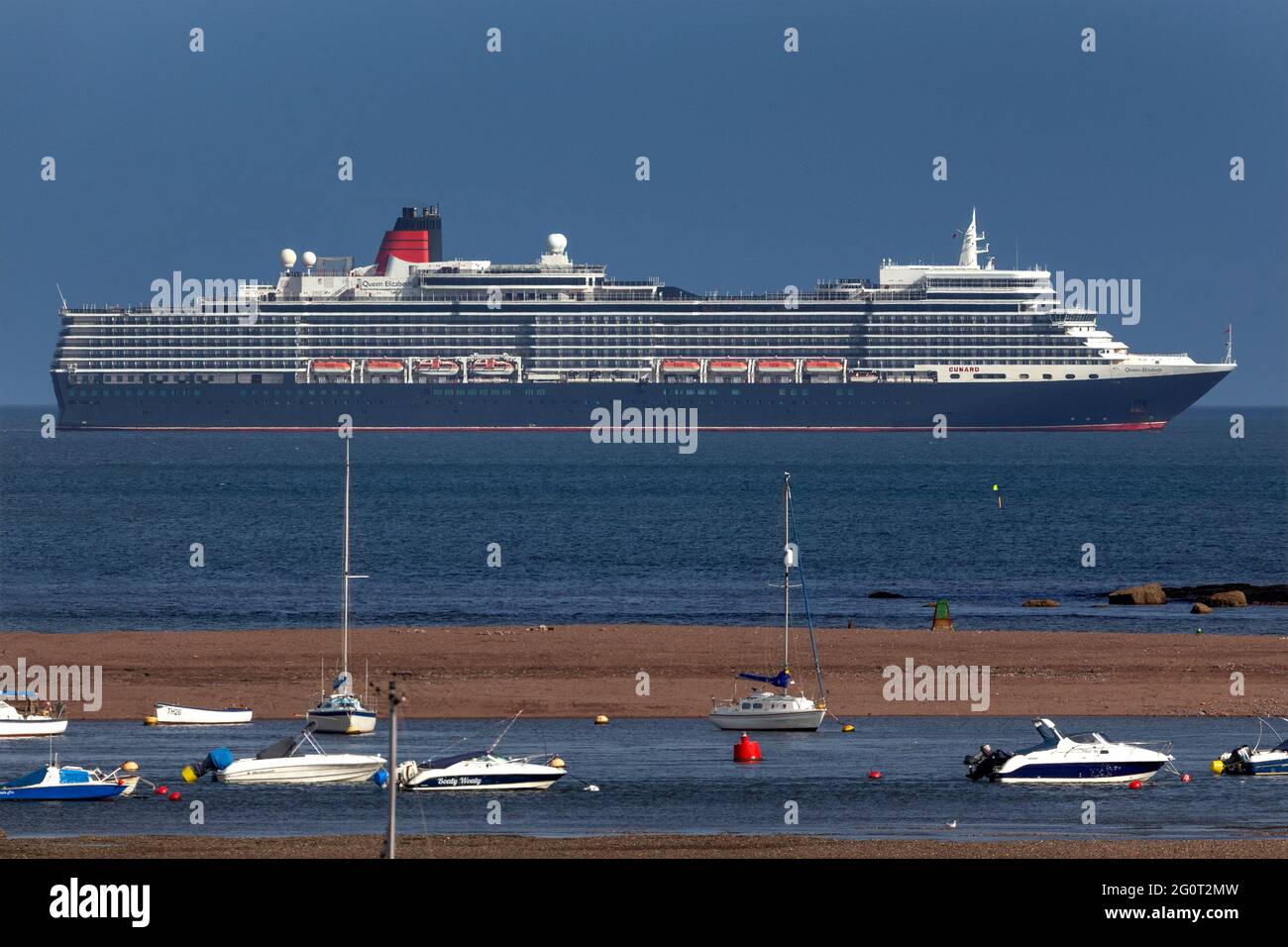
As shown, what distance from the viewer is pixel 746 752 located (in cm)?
2350

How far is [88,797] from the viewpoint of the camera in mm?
20938

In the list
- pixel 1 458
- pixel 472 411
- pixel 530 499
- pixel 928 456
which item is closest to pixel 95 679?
pixel 530 499

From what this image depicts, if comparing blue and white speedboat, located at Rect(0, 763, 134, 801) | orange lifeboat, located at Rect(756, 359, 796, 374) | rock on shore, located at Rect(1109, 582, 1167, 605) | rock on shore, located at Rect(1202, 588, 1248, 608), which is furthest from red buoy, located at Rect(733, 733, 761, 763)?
orange lifeboat, located at Rect(756, 359, 796, 374)

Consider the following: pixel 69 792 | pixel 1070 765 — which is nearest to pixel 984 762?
pixel 1070 765

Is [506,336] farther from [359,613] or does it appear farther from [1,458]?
[359,613]

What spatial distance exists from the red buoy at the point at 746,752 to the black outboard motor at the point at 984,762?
2.60 metres

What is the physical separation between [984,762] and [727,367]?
341ft

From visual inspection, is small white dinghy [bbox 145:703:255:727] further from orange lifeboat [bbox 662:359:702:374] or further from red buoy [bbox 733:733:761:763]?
orange lifeboat [bbox 662:359:702:374]

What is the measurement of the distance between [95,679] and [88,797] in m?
8.62

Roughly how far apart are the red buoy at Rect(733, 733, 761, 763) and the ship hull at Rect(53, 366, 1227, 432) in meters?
102

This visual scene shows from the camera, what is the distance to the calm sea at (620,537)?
131 feet

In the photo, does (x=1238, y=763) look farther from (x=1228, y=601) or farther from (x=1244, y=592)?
(x=1244, y=592)

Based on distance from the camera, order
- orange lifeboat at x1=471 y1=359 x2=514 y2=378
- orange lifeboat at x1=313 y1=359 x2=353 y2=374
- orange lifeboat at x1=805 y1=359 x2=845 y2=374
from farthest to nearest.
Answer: orange lifeboat at x1=313 y1=359 x2=353 y2=374 < orange lifeboat at x1=471 y1=359 x2=514 y2=378 < orange lifeboat at x1=805 y1=359 x2=845 y2=374

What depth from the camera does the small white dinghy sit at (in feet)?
85.4
